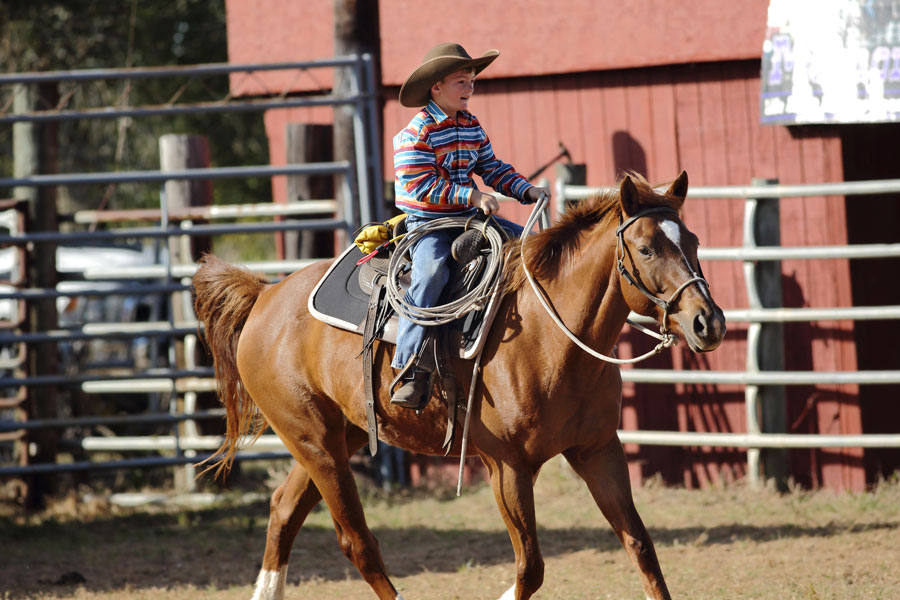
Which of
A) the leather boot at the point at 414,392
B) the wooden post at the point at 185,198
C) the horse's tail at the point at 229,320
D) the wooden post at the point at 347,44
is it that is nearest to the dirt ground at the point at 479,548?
the wooden post at the point at 185,198

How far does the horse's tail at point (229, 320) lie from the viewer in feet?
19.1

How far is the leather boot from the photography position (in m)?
4.60

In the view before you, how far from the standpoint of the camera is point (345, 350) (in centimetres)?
510

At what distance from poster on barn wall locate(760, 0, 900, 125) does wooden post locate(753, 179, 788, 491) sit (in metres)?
0.60

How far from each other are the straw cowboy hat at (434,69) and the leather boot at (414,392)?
1241 millimetres

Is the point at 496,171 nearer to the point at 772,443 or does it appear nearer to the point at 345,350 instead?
the point at 345,350

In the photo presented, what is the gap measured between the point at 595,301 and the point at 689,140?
14.1 ft

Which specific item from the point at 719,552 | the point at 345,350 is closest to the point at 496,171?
the point at 345,350

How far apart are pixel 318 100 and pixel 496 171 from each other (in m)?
3.62

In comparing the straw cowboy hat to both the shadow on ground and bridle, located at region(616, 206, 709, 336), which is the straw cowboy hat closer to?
bridle, located at region(616, 206, 709, 336)

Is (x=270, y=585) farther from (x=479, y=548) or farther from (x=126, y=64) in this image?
(x=126, y=64)

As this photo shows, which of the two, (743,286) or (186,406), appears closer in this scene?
(743,286)

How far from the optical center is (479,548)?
702cm

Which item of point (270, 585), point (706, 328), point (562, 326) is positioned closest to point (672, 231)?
point (706, 328)
